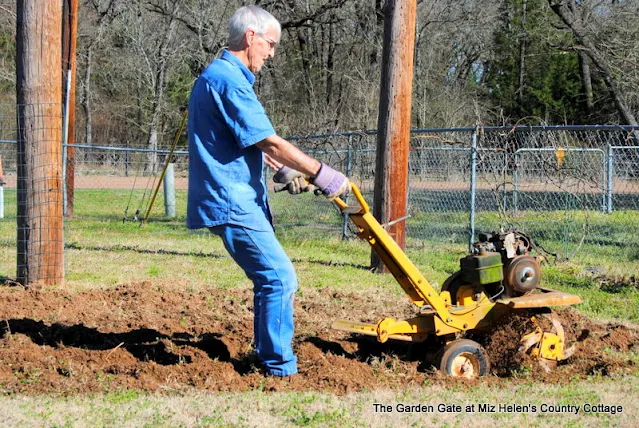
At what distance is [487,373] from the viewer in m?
5.56

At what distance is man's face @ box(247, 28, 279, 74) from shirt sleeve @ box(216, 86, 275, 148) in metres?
0.30

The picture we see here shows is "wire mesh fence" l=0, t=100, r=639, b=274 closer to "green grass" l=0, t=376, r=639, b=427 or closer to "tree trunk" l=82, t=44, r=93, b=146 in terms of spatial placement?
"green grass" l=0, t=376, r=639, b=427

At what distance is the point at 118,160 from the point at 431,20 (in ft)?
60.8

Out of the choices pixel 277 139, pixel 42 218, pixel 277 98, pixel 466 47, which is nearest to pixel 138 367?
pixel 277 139

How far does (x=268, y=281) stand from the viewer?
197 inches

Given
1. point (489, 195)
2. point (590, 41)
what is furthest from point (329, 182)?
point (590, 41)

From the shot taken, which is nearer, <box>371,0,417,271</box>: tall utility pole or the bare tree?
<box>371,0,417,271</box>: tall utility pole

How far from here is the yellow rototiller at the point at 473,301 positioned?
537 centimetres

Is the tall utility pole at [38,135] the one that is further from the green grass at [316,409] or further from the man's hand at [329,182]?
the man's hand at [329,182]

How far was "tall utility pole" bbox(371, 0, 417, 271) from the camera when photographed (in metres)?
9.81

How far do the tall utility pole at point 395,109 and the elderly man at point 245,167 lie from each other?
16.3 feet

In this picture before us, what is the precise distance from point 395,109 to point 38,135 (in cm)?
424

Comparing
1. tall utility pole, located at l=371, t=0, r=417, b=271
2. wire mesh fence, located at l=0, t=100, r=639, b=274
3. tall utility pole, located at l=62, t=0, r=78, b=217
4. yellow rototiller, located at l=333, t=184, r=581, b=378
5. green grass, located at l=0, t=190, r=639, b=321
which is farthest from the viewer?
tall utility pole, located at l=62, t=0, r=78, b=217

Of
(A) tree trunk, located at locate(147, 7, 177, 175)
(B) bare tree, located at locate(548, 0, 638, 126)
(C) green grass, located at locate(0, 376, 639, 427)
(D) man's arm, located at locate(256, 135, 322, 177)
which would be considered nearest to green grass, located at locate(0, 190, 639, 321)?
(C) green grass, located at locate(0, 376, 639, 427)
